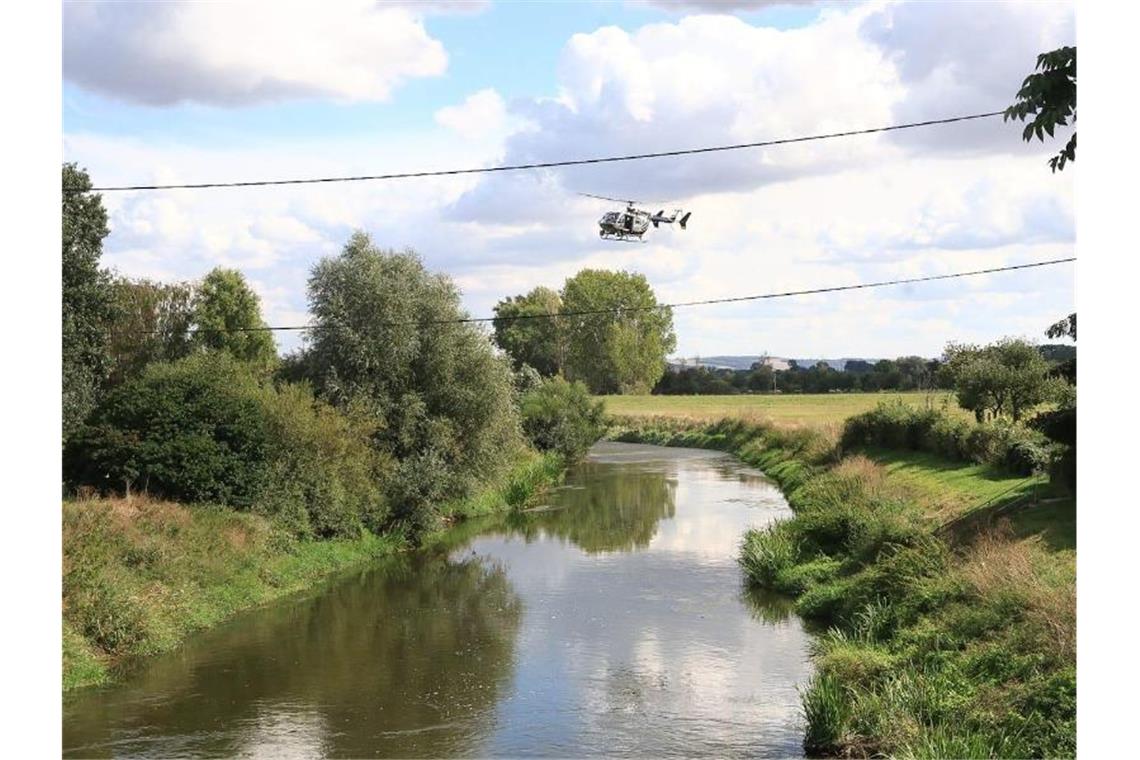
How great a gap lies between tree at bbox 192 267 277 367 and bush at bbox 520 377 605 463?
16999 mm

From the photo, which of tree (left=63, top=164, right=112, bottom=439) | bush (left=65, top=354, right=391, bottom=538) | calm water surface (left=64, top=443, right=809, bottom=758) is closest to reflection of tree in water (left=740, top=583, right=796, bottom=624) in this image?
calm water surface (left=64, top=443, right=809, bottom=758)

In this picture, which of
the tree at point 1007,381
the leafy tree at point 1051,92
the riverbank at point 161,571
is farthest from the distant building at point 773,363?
the leafy tree at point 1051,92

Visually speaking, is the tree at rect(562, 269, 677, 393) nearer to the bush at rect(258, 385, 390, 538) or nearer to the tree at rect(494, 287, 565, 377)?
the tree at rect(494, 287, 565, 377)

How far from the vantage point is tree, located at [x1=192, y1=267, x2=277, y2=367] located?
6619 centimetres

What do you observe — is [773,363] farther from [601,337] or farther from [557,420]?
[557,420]

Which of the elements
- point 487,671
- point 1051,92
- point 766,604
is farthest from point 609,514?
point 1051,92

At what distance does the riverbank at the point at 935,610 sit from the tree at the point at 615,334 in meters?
81.2

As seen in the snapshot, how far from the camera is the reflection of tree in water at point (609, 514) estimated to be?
3631cm

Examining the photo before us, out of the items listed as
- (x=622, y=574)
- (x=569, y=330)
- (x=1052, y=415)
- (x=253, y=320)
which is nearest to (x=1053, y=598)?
(x=1052, y=415)

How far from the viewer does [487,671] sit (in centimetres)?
2044

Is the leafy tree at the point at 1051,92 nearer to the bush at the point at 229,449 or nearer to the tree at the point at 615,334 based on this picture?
the bush at the point at 229,449

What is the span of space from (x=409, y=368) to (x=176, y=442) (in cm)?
1172

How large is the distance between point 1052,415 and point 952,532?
348 centimetres

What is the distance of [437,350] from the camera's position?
122 ft
